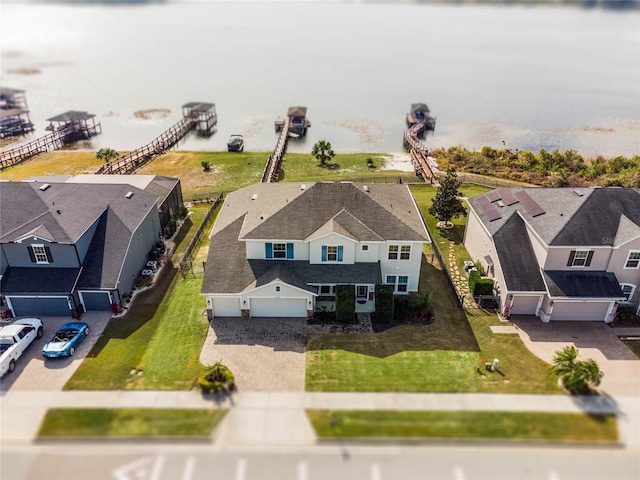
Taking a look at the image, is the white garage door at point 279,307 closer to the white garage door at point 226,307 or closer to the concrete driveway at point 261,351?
the concrete driveway at point 261,351

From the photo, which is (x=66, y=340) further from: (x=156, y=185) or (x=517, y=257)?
(x=517, y=257)

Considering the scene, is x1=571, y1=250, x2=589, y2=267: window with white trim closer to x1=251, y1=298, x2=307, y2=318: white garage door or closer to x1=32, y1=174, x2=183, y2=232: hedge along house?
x1=251, y1=298, x2=307, y2=318: white garage door

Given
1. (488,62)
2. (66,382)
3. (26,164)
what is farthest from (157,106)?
(488,62)

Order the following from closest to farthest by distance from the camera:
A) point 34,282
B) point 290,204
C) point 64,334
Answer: point 64,334 → point 34,282 → point 290,204

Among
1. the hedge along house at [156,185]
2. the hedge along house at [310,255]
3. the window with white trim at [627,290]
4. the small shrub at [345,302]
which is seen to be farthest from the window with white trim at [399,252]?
the hedge along house at [156,185]

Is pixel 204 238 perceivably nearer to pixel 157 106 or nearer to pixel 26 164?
pixel 26 164

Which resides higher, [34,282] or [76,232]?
[76,232]

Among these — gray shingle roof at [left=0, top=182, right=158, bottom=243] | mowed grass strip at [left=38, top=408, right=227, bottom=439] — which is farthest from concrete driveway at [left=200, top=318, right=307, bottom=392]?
gray shingle roof at [left=0, top=182, right=158, bottom=243]
